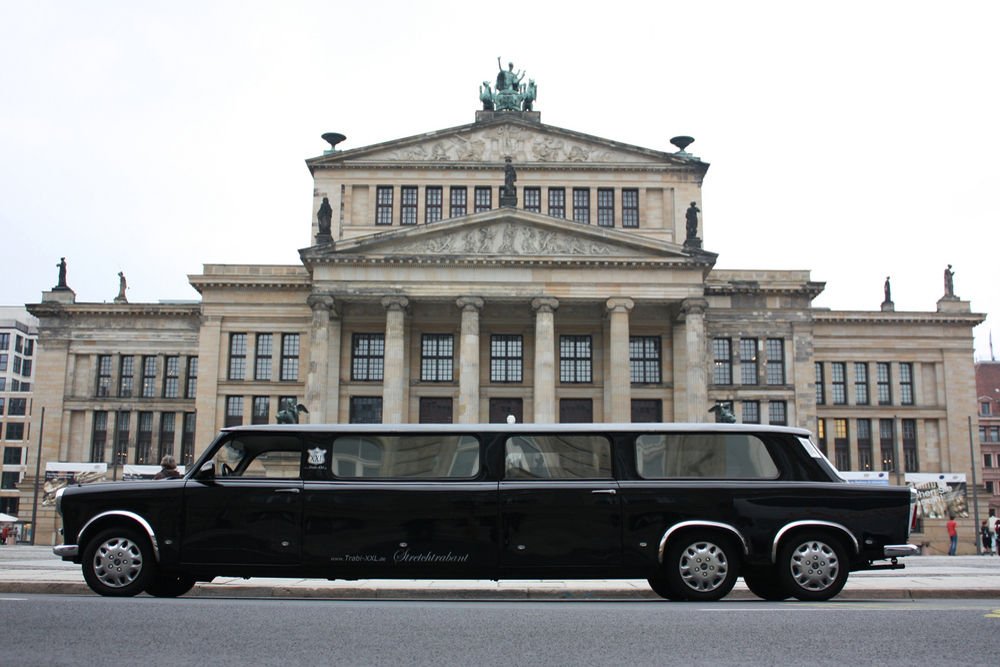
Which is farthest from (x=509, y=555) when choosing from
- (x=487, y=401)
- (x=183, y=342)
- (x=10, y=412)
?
(x=10, y=412)

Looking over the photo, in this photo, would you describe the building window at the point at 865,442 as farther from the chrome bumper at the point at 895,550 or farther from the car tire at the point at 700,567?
the car tire at the point at 700,567

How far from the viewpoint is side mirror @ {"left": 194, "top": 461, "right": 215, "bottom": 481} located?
42.9 feet

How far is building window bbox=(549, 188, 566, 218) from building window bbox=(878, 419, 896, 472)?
2198cm

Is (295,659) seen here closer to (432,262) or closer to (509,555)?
(509,555)

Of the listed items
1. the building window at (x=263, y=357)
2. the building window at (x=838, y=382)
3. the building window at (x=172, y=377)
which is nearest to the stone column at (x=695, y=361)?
the building window at (x=838, y=382)

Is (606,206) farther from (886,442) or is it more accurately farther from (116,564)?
(116,564)

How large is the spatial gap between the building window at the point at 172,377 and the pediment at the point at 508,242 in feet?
50.7

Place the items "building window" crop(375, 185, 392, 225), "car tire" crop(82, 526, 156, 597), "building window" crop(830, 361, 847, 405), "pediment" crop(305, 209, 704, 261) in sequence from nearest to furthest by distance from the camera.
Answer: "car tire" crop(82, 526, 156, 597), "pediment" crop(305, 209, 704, 261), "building window" crop(375, 185, 392, 225), "building window" crop(830, 361, 847, 405)

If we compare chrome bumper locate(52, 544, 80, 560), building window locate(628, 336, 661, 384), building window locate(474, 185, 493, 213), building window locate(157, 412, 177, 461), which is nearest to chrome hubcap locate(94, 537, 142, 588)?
chrome bumper locate(52, 544, 80, 560)

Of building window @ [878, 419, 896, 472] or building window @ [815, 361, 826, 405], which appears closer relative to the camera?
building window @ [878, 419, 896, 472]

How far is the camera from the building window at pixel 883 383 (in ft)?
195

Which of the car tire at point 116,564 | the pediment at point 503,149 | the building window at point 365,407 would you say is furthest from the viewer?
the pediment at point 503,149

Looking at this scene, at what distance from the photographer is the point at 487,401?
52469 millimetres

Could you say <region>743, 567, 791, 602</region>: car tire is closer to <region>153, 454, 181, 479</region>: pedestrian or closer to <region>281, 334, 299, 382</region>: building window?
<region>153, 454, 181, 479</region>: pedestrian
